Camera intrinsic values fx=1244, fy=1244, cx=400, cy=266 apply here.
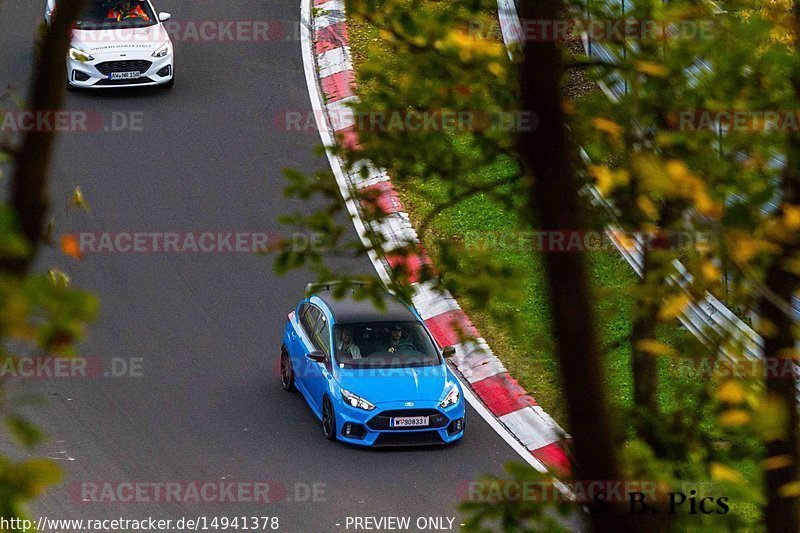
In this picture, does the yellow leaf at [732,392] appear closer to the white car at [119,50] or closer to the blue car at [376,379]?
the blue car at [376,379]

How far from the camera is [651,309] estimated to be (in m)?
4.99

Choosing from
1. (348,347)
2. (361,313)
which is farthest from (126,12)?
(348,347)

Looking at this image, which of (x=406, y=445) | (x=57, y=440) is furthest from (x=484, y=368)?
(x=57, y=440)

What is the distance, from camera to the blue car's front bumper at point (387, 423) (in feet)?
45.8

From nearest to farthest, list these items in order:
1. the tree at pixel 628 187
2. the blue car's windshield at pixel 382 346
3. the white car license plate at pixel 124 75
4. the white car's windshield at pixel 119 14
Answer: the tree at pixel 628 187
the blue car's windshield at pixel 382 346
the white car license plate at pixel 124 75
the white car's windshield at pixel 119 14

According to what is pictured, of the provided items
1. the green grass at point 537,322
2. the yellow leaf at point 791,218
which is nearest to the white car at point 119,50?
the green grass at point 537,322

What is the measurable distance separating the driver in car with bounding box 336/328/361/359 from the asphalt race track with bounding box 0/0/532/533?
3.28 feet

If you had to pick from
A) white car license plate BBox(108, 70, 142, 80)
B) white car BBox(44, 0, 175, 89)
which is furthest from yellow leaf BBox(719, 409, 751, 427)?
white car license plate BBox(108, 70, 142, 80)

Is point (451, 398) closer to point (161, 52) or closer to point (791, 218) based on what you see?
point (791, 218)

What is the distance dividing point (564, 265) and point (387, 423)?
10192 millimetres

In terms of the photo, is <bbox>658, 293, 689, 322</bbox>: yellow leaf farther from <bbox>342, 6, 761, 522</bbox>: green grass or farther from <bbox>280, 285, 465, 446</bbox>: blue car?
<bbox>280, 285, 465, 446</bbox>: blue car

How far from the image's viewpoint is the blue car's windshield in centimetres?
1433

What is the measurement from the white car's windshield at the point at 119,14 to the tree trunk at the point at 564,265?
63.3 feet

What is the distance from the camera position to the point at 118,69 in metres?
22.0
